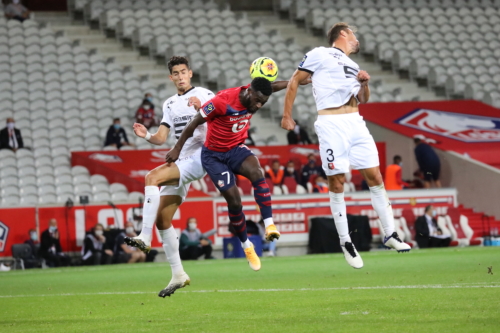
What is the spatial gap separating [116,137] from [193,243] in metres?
4.41

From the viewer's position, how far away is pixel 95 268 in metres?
17.4

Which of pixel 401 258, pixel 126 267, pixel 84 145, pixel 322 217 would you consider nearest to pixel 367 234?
pixel 322 217

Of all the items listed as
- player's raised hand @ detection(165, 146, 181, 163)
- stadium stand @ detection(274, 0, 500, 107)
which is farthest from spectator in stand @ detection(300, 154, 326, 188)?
player's raised hand @ detection(165, 146, 181, 163)

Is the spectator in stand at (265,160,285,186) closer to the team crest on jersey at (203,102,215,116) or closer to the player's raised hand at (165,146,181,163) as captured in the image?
the player's raised hand at (165,146,181,163)

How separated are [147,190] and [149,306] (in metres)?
1.25

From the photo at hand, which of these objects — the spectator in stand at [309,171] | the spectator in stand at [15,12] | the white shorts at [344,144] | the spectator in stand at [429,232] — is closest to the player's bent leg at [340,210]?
the white shorts at [344,144]

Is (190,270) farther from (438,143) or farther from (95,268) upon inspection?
(438,143)

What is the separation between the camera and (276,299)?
29.8 ft

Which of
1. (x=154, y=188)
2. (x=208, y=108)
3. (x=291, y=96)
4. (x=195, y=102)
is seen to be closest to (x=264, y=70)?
(x=291, y=96)

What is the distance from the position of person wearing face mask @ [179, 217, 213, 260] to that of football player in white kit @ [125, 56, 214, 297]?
9439mm

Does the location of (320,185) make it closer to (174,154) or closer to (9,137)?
(9,137)

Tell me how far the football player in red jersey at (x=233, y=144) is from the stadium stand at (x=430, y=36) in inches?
750

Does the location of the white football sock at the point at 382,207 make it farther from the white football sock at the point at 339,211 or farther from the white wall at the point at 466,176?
the white wall at the point at 466,176

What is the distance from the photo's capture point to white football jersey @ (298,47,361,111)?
27.9ft
